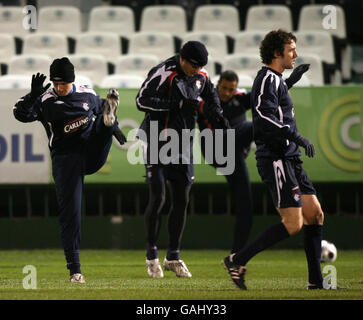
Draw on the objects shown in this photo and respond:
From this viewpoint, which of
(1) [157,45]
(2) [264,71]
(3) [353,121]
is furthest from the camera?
(1) [157,45]

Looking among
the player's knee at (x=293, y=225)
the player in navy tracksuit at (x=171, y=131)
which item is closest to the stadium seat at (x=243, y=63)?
the player in navy tracksuit at (x=171, y=131)

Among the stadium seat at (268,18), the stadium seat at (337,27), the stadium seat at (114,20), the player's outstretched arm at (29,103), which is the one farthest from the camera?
the stadium seat at (114,20)

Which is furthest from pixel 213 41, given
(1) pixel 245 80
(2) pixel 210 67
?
(1) pixel 245 80

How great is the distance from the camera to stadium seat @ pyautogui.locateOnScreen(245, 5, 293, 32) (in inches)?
643

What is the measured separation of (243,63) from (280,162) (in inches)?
290

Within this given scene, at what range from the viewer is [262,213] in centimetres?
1293

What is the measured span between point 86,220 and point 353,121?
370 centimetres

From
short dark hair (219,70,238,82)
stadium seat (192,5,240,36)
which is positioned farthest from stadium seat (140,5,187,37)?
short dark hair (219,70,238,82)

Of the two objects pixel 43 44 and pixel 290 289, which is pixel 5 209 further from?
pixel 290 289

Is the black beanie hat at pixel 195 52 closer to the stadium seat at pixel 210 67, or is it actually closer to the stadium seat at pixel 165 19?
the stadium seat at pixel 210 67

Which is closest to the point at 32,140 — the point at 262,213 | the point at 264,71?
the point at 262,213

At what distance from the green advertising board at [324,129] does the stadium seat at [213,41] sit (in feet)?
11.6

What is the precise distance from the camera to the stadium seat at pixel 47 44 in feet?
53.1

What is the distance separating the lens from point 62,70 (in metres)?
8.37
